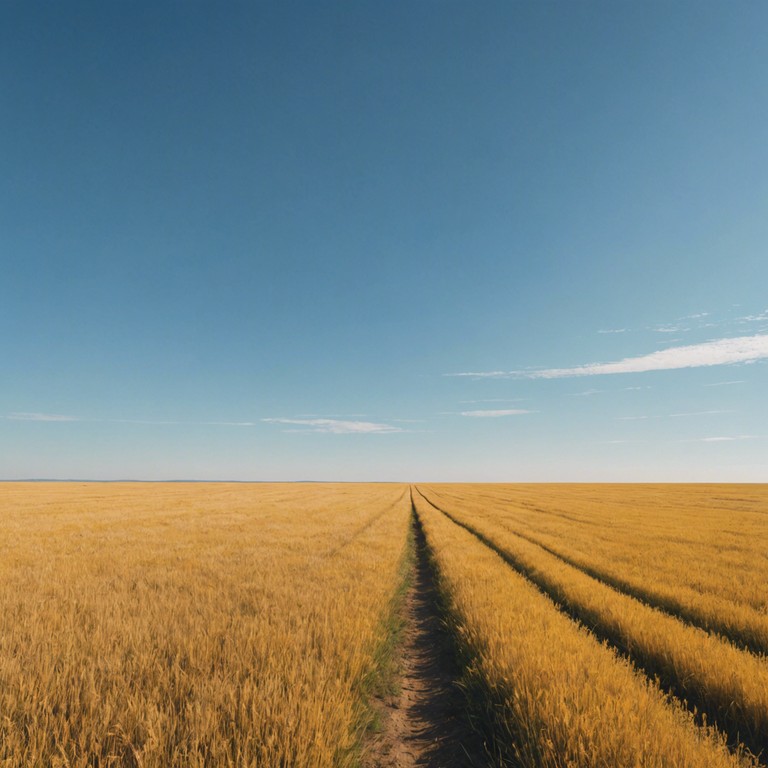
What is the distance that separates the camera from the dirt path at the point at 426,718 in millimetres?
3461

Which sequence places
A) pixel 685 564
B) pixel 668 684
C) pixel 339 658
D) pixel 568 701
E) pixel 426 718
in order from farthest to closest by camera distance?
pixel 685 564
pixel 668 684
pixel 339 658
pixel 426 718
pixel 568 701

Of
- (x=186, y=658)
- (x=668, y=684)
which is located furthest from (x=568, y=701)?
(x=186, y=658)

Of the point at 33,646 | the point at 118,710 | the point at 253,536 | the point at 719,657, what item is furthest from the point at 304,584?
the point at 253,536

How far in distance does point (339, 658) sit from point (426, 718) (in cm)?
114

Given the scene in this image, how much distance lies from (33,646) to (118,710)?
7.37 ft

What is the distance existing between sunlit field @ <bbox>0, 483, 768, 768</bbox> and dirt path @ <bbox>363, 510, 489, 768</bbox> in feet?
0.53

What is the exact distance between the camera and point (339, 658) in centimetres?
430

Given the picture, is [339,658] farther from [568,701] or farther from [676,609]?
[676,609]

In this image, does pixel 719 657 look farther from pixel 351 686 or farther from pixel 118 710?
pixel 118 710

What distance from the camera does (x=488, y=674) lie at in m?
4.08

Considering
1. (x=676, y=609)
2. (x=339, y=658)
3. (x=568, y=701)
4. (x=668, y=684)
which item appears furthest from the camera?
(x=676, y=609)

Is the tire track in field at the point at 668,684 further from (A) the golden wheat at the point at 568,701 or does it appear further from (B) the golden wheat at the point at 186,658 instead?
(B) the golden wheat at the point at 186,658

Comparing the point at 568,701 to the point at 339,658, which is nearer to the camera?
the point at 568,701

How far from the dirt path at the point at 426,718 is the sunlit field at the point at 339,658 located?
160 mm
